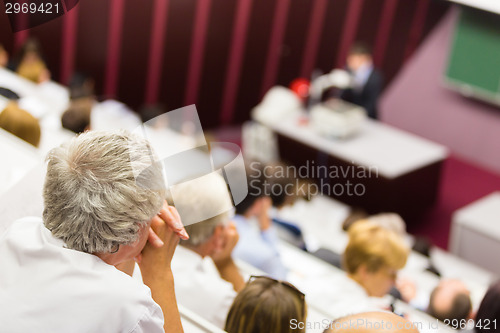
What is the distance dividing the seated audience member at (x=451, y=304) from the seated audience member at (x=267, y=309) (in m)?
1.14

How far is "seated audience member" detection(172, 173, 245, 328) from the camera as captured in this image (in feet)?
6.05

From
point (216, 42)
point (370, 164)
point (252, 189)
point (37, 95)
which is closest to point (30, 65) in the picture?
point (37, 95)

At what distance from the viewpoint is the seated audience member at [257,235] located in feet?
8.56

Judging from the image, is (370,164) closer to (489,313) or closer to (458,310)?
(458,310)

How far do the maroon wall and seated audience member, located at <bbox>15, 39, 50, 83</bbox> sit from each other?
41cm

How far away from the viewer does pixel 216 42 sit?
6.09 m

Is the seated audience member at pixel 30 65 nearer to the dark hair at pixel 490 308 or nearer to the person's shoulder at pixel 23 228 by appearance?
the person's shoulder at pixel 23 228

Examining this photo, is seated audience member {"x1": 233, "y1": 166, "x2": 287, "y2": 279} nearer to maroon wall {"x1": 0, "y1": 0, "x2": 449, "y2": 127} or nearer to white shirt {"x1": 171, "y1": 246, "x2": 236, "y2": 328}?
white shirt {"x1": 171, "y1": 246, "x2": 236, "y2": 328}

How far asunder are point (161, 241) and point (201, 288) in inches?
23.2

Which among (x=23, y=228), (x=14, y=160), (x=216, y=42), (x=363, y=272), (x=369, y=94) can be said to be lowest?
(x=369, y=94)

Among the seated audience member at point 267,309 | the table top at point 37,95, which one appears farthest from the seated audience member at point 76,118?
the seated audience member at point 267,309

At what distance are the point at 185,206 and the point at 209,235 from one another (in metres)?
0.32

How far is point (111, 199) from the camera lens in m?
1.17

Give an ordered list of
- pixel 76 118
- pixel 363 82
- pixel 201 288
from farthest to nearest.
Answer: pixel 363 82 < pixel 76 118 < pixel 201 288
